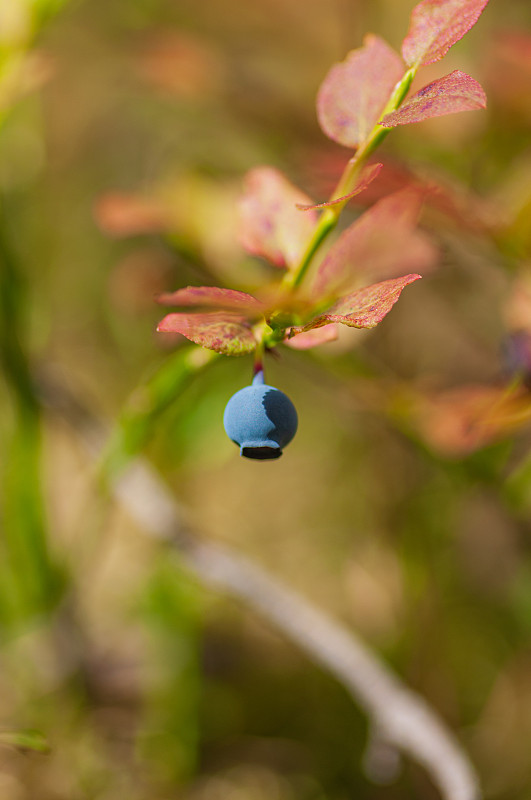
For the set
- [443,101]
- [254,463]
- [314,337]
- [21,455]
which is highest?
[443,101]

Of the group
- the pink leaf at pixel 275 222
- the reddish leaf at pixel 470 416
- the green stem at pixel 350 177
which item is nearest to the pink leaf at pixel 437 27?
the green stem at pixel 350 177

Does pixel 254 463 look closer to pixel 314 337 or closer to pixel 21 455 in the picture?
pixel 21 455

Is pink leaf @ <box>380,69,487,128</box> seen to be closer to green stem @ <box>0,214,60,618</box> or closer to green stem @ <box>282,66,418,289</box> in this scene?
green stem @ <box>282,66,418,289</box>

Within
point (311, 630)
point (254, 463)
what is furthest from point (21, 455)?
point (254, 463)

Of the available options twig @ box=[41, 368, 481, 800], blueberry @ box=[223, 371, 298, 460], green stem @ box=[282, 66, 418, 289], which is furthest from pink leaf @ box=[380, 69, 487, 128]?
twig @ box=[41, 368, 481, 800]

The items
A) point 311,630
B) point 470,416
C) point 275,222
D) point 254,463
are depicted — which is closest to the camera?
point 275,222

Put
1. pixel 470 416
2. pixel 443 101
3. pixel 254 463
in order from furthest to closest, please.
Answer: pixel 254 463, pixel 470 416, pixel 443 101
